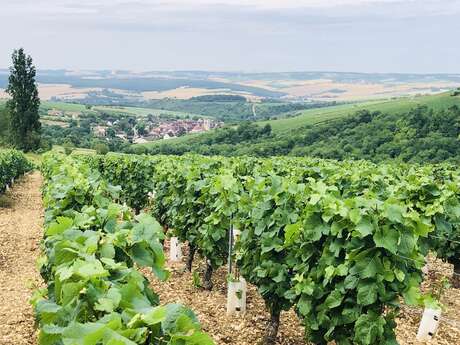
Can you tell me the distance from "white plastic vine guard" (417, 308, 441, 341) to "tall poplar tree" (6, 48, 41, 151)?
68417 millimetres

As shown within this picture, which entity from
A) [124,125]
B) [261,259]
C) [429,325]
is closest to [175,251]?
[261,259]

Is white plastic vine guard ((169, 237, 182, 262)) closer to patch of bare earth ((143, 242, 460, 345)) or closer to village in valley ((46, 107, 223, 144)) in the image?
patch of bare earth ((143, 242, 460, 345))

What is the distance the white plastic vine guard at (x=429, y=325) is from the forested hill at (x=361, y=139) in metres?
58.2

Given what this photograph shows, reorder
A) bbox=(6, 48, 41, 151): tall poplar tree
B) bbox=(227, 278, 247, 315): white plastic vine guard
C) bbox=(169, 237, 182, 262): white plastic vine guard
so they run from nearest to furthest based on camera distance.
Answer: bbox=(227, 278, 247, 315): white plastic vine guard
bbox=(169, 237, 182, 262): white plastic vine guard
bbox=(6, 48, 41, 151): tall poplar tree

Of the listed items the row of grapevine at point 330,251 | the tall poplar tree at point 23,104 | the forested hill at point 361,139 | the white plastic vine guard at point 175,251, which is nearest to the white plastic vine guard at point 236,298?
the row of grapevine at point 330,251

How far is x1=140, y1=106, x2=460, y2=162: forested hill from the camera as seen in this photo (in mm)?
70375

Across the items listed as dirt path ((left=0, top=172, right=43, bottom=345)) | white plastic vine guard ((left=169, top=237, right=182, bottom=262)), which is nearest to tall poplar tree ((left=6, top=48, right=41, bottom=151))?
dirt path ((left=0, top=172, right=43, bottom=345))

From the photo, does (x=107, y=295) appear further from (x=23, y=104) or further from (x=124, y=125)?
(x=124, y=125)

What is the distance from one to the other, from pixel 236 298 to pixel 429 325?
326cm

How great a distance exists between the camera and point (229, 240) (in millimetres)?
9797

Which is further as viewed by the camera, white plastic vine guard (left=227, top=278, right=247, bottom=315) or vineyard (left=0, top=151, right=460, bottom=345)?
white plastic vine guard (left=227, top=278, right=247, bottom=315)

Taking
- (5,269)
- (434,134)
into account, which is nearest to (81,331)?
(5,269)

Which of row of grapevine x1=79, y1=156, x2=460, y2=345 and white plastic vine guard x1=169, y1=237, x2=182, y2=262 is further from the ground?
row of grapevine x1=79, y1=156, x2=460, y2=345

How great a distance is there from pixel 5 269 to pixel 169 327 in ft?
34.9
